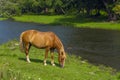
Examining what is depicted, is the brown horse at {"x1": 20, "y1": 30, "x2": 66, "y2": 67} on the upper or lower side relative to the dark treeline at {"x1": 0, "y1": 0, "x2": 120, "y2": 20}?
upper

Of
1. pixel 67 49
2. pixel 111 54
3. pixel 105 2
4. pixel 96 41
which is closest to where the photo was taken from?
pixel 111 54

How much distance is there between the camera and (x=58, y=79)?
20.4m

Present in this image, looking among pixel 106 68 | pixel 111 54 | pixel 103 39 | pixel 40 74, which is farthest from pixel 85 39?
pixel 40 74

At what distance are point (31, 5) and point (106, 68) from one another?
114715mm

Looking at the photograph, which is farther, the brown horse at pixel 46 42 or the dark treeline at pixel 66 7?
the dark treeline at pixel 66 7

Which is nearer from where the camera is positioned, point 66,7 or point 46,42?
point 46,42

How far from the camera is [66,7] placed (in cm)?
12275

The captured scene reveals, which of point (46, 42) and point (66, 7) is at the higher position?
point (46, 42)

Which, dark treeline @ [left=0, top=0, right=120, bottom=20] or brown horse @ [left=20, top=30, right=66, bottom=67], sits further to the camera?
dark treeline @ [left=0, top=0, right=120, bottom=20]

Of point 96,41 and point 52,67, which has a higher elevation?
point 52,67

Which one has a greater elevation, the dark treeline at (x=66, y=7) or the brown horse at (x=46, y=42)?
the brown horse at (x=46, y=42)

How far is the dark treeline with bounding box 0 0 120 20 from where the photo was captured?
271 feet

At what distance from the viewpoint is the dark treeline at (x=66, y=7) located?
8250cm

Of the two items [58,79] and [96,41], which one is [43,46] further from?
[96,41]
